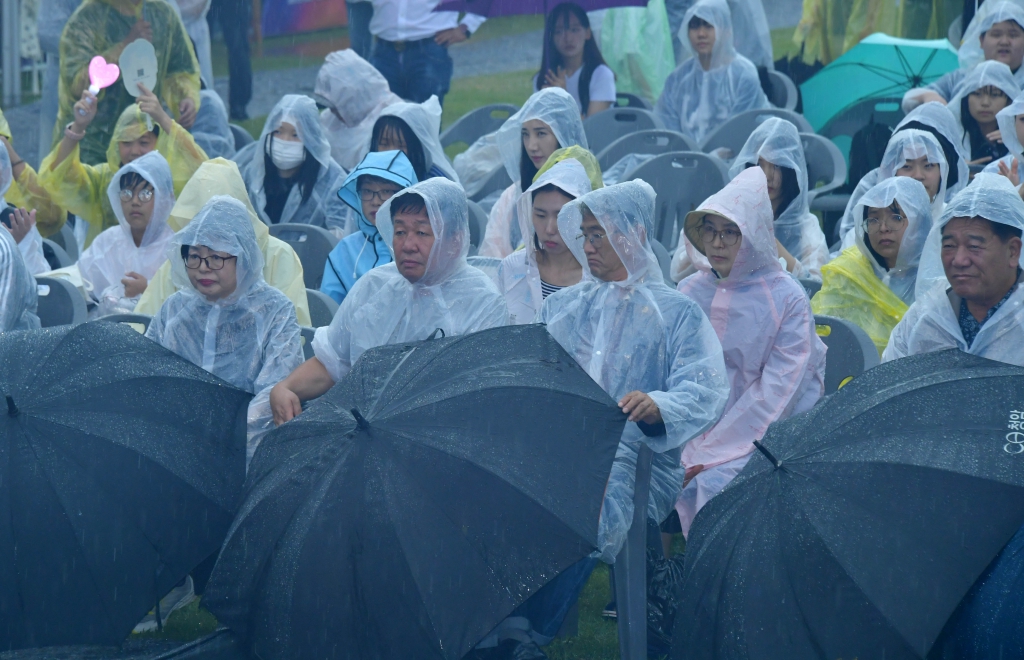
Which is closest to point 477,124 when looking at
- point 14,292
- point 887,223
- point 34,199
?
point 34,199

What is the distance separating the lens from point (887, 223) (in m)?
4.87

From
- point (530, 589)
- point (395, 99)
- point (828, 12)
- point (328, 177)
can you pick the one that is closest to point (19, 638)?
point (530, 589)

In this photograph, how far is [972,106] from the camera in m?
6.49

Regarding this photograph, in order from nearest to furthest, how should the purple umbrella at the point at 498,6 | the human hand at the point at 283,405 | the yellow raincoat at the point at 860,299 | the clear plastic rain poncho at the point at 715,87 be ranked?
the human hand at the point at 283,405, the yellow raincoat at the point at 860,299, the clear plastic rain poncho at the point at 715,87, the purple umbrella at the point at 498,6

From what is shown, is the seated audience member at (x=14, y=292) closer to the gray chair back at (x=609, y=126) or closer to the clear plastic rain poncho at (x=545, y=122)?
the clear plastic rain poncho at (x=545, y=122)

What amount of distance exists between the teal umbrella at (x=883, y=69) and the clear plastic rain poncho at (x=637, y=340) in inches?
151

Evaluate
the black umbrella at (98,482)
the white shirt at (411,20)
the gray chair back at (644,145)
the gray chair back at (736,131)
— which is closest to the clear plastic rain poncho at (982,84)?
the gray chair back at (736,131)

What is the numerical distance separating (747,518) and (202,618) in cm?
216

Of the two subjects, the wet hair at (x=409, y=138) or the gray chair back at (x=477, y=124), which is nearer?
the wet hair at (x=409, y=138)

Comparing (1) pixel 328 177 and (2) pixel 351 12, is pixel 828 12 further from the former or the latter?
(1) pixel 328 177

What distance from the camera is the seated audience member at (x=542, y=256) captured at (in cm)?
472

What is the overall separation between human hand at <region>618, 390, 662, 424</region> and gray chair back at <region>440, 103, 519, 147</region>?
16.8 ft

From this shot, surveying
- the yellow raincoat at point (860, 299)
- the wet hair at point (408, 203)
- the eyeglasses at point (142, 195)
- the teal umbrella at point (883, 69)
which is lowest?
the eyeglasses at point (142, 195)

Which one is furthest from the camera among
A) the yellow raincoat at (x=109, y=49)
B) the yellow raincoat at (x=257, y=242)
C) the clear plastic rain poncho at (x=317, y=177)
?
the yellow raincoat at (x=109, y=49)
